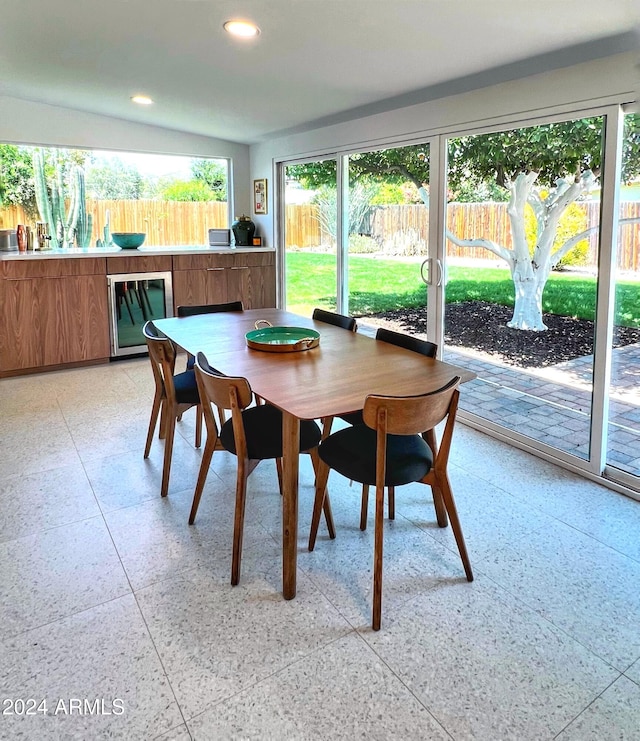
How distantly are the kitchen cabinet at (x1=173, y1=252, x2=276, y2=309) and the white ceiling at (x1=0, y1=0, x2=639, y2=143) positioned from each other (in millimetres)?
1469

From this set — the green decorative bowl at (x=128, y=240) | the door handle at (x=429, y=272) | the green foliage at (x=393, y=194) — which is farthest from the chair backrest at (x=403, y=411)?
the green decorative bowl at (x=128, y=240)

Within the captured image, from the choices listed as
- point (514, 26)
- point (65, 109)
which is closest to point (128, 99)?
point (65, 109)

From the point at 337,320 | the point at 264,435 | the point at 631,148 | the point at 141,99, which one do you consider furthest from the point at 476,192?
the point at 141,99

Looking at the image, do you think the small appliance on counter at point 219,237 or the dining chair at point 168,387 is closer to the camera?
the dining chair at point 168,387

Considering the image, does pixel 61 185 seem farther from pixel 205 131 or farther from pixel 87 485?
pixel 87 485

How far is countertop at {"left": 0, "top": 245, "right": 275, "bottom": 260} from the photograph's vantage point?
4.77m

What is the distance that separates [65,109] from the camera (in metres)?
5.20

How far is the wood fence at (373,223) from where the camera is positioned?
2.89 metres

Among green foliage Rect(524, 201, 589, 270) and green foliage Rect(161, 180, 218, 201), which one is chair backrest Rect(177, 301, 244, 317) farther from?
green foliage Rect(161, 180, 218, 201)

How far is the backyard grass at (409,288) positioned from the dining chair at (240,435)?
1628 mm

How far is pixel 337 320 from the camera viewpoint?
11.0 feet

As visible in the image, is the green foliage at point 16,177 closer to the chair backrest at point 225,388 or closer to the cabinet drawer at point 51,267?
the cabinet drawer at point 51,267

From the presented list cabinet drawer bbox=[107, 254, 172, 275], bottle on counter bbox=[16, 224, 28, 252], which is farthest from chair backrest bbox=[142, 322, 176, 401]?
bottle on counter bbox=[16, 224, 28, 252]

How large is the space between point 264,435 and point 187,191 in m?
4.53
